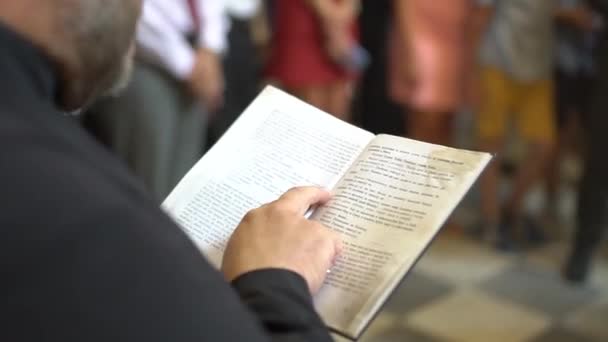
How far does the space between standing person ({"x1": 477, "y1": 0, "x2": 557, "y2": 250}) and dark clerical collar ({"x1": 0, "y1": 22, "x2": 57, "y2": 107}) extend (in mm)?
2059

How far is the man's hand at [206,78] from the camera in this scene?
213cm

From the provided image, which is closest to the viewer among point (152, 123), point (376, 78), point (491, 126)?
point (152, 123)

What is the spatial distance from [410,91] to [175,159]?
3.01 ft

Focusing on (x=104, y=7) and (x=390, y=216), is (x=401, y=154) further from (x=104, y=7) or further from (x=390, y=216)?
(x=104, y=7)

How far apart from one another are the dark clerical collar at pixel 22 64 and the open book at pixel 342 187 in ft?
1.10

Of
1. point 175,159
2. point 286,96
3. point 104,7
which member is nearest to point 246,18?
point 175,159

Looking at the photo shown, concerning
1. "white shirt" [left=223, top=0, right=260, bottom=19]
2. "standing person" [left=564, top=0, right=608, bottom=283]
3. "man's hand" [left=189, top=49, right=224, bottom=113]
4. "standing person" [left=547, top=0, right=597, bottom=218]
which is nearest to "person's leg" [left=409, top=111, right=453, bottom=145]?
"standing person" [left=547, top=0, right=597, bottom=218]

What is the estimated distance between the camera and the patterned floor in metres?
2.14

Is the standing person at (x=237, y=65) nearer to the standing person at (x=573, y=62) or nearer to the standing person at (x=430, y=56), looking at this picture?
the standing person at (x=430, y=56)

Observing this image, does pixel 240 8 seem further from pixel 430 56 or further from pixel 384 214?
pixel 384 214

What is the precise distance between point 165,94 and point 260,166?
1195 mm

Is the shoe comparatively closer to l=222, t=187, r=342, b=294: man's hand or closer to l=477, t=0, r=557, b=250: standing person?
l=477, t=0, r=557, b=250: standing person

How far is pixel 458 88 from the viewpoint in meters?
2.72

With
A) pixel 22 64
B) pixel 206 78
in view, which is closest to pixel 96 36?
pixel 22 64
